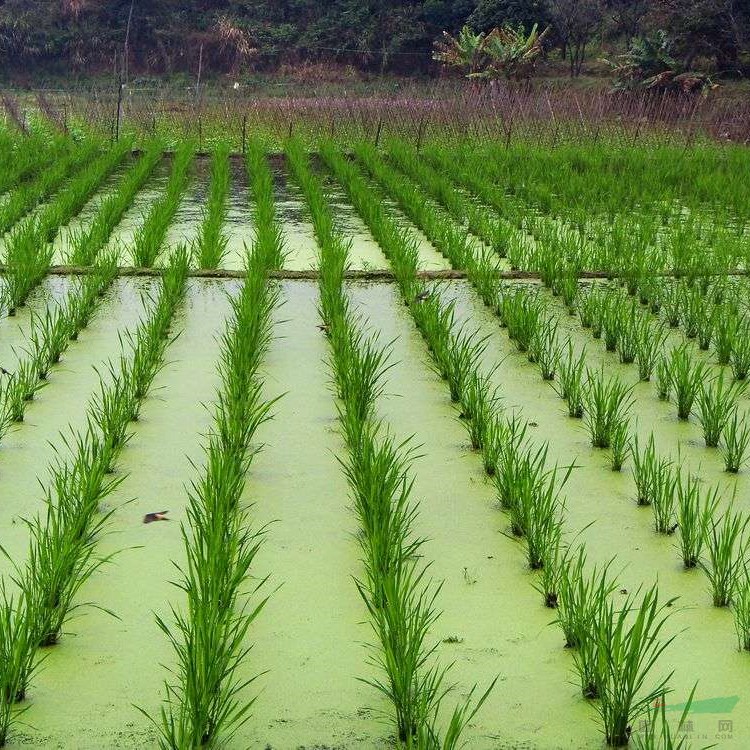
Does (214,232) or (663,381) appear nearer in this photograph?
(663,381)

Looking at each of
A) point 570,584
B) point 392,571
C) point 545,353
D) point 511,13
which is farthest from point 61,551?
point 511,13

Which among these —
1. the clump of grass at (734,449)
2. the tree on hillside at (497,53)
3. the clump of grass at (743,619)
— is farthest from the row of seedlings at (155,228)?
the tree on hillside at (497,53)

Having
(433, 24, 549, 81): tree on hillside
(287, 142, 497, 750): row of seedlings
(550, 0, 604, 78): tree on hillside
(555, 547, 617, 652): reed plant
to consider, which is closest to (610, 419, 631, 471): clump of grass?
(287, 142, 497, 750): row of seedlings

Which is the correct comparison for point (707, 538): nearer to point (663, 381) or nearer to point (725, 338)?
point (663, 381)

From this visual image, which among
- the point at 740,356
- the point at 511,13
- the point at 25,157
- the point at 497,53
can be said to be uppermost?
the point at 511,13

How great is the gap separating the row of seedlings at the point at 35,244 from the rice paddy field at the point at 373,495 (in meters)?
0.02

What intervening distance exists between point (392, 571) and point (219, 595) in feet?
1.08

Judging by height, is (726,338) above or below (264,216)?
above

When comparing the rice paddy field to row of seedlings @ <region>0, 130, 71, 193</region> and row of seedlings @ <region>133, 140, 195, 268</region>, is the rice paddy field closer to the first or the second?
row of seedlings @ <region>133, 140, 195, 268</region>

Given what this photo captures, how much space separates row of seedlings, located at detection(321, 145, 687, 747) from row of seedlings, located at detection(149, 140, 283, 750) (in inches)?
22.3

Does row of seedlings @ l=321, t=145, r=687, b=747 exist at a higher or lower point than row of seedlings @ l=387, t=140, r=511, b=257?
higher

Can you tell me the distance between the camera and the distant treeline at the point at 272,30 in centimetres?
2261

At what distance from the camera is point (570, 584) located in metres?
2.02

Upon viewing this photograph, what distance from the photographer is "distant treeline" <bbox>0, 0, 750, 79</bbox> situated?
22609mm
